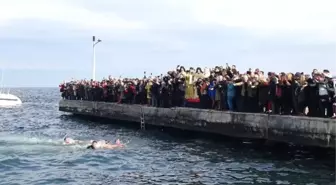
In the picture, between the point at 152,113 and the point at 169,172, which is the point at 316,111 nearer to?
the point at 169,172

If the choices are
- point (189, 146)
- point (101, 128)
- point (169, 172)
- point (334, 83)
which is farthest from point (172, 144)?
point (101, 128)

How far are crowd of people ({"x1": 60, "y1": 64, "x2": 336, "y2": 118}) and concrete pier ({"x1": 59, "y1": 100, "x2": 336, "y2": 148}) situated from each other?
475mm

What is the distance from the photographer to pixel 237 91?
75.7ft

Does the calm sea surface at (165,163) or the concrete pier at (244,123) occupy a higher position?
the concrete pier at (244,123)

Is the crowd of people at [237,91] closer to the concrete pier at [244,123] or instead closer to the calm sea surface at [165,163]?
the concrete pier at [244,123]

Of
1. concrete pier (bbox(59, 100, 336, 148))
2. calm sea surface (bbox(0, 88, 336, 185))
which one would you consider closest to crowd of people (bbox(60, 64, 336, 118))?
concrete pier (bbox(59, 100, 336, 148))

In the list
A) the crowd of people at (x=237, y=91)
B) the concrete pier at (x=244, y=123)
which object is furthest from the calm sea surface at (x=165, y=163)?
the crowd of people at (x=237, y=91)

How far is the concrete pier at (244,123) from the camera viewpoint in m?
19.2

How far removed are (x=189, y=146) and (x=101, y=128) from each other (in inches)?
487

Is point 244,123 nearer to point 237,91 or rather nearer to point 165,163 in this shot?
point 237,91

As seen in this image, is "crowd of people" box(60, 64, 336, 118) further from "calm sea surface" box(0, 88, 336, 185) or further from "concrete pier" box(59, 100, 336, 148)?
"calm sea surface" box(0, 88, 336, 185)

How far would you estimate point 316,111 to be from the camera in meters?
19.8

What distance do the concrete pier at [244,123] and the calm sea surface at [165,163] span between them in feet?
2.24

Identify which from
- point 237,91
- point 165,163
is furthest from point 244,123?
point 165,163
